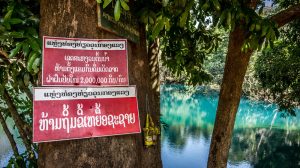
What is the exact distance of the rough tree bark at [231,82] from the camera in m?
3.76

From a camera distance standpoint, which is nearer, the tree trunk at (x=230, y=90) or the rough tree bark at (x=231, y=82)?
the rough tree bark at (x=231, y=82)

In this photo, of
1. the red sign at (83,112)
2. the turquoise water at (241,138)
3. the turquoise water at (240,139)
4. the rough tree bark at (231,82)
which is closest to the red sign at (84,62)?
the red sign at (83,112)

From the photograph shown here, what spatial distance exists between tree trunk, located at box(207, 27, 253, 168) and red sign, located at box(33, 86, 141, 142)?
95.5 inches

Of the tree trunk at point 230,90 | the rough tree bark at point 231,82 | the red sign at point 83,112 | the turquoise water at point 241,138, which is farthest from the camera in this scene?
the turquoise water at point 241,138

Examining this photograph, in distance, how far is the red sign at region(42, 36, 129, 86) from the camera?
1.53 metres

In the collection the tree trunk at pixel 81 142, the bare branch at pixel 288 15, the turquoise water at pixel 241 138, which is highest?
the bare branch at pixel 288 15

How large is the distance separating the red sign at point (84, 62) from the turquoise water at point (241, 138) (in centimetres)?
1323

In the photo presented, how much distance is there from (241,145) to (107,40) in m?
17.6

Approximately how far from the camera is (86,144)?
5.12 ft

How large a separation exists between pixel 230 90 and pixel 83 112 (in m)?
2.65

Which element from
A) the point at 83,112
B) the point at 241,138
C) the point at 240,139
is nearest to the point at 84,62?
the point at 83,112

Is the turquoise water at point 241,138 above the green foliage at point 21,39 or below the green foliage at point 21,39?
below

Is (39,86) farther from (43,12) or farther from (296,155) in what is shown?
(296,155)

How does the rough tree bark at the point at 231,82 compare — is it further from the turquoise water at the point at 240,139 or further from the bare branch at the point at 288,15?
the turquoise water at the point at 240,139
